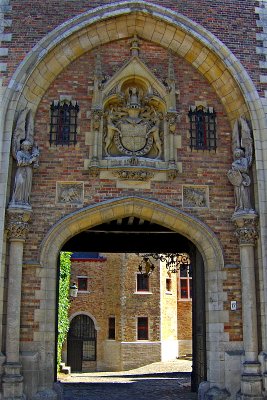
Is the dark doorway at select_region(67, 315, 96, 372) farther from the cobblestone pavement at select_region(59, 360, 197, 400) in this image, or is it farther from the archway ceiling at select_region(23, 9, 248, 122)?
the archway ceiling at select_region(23, 9, 248, 122)

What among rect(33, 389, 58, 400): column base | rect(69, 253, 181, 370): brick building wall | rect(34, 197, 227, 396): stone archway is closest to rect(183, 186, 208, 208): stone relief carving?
rect(34, 197, 227, 396): stone archway

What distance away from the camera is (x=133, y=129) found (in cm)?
1188

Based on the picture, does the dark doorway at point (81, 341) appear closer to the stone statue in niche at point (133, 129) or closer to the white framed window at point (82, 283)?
Answer: the white framed window at point (82, 283)

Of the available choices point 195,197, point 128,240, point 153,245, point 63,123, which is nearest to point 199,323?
point 195,197

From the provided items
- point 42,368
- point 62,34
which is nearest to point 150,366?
point 42,368

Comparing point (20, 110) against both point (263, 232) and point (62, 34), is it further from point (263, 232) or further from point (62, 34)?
point (263, 232)

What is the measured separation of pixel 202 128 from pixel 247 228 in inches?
103

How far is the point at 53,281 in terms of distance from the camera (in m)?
11.0

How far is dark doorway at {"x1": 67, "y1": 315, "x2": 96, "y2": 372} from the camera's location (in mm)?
28859

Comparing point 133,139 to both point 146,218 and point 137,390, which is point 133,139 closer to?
point 146,218

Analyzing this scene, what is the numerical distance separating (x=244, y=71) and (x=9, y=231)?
6185 mm

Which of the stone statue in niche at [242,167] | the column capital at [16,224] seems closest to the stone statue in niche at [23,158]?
the column capital at [16,224]

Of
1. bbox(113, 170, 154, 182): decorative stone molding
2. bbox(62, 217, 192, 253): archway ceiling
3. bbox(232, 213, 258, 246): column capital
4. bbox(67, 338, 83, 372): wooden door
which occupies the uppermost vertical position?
bbox(113, 170, 154, 182): decorative stone molding

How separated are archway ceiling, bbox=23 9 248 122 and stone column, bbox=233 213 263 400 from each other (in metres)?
2.65
